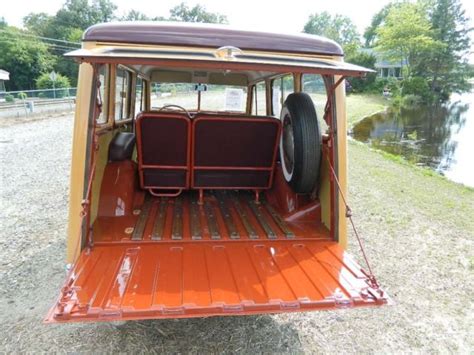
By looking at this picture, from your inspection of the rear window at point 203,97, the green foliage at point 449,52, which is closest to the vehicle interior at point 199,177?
the rear window at point 203,97

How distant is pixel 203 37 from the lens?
8.96 ft

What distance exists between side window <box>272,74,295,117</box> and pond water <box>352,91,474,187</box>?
7977 millimetres

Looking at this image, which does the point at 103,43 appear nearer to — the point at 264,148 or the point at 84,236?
the point at 84,236

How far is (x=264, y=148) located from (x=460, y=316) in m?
2.44

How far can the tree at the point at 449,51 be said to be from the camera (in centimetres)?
4456

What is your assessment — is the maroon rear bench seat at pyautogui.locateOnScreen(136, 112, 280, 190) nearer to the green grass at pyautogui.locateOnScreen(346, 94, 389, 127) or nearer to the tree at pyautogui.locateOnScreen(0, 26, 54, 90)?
the green grass at pyautogui.locateOnScreen(346, 94, 389, 127)

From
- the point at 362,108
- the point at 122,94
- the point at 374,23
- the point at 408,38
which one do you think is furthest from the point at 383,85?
the point at 122,94

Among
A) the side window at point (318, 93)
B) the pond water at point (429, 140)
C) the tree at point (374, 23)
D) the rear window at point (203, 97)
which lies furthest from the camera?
the tree at point (374, 23)

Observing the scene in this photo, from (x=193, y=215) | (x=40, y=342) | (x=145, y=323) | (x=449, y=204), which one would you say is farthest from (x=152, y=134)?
(x=449, y=204)

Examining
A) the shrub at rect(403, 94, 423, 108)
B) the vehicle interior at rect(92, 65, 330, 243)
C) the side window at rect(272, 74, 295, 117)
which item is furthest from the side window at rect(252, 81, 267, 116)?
the shrub at rect(403, 94, 423, 108)

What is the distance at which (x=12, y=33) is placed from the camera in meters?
43.3

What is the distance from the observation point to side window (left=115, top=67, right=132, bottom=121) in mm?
4504

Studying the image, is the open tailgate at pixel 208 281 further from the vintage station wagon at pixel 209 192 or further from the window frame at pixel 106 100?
the window frame at pixel 106 100

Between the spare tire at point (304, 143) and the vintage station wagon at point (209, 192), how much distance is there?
0.01 metres
